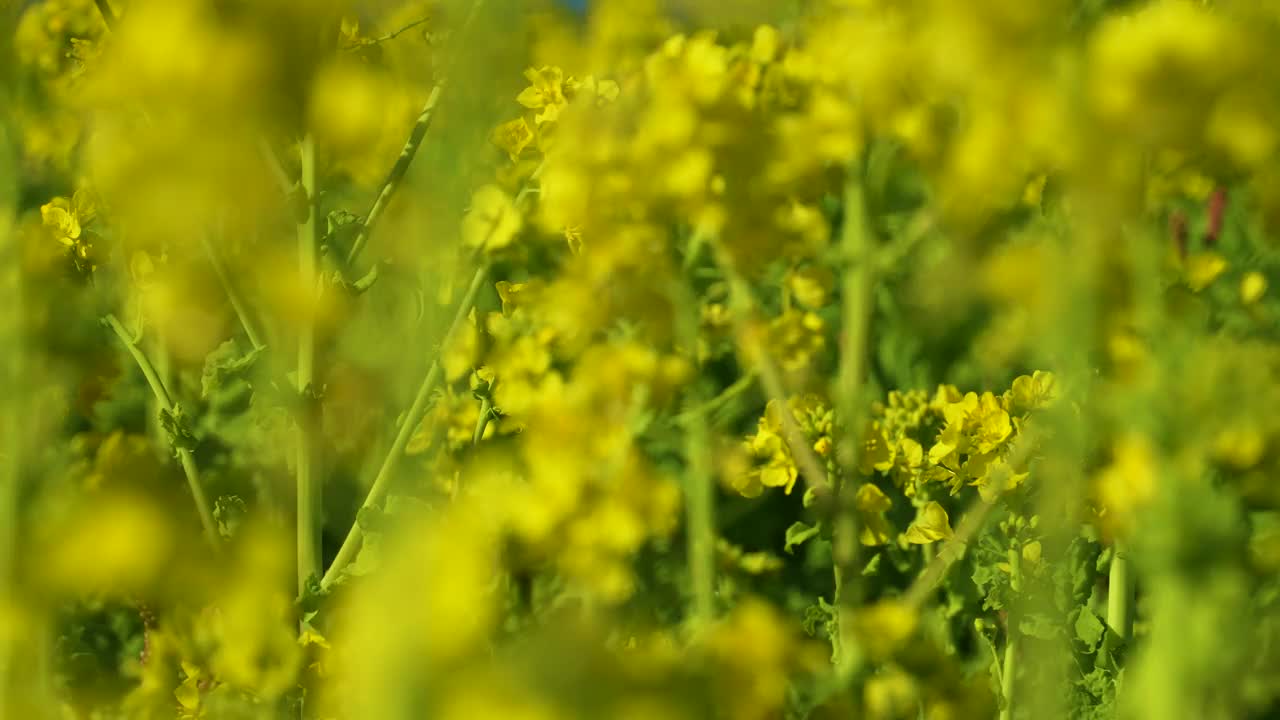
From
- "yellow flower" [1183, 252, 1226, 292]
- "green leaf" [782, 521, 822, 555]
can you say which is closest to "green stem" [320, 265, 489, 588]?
"green leaf" [782, 521, 822, 555]

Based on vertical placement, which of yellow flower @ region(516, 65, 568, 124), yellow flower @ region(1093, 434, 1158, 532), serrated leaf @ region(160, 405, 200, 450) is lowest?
yellow flower @ region(1093, 434, 1158, 532)

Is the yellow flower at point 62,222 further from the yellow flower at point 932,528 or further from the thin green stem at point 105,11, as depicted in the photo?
the yellow flower at point 932,528

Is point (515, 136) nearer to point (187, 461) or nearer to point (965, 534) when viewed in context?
point (187, 461)

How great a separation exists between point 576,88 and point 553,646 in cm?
96

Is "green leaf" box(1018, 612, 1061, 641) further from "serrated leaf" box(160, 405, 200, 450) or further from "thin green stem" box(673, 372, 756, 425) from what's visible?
"serrated leaf" box(160, 405, 200, 450)

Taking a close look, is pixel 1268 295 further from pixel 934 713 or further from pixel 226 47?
pixel 226 47

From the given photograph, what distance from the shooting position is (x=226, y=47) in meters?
0.58

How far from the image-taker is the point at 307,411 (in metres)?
1.11

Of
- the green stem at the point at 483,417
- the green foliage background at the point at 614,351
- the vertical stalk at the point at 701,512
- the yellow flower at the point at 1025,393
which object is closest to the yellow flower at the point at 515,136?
the green foliage background at the point at 614,351

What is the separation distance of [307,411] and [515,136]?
0.49 meters

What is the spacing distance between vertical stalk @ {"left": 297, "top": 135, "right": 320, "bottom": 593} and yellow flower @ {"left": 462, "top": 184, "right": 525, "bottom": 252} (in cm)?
19

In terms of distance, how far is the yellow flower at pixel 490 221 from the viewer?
1.29 metres

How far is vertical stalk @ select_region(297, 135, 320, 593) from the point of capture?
1.10 meters

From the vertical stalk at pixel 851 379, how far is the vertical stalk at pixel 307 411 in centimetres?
51
